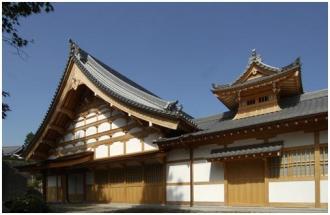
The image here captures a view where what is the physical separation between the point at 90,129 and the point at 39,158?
4761 millimetres

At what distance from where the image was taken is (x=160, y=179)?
52.9 ft

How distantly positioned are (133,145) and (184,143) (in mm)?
3341

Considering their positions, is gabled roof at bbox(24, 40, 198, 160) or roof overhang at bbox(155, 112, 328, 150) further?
gabled roof at bbox(24, 40, 198, 160)

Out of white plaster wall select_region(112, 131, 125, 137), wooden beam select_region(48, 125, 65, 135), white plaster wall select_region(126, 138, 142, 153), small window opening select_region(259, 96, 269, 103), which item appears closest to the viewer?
small window opening select_region(259, 96, 269, 103)

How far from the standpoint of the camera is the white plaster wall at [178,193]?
1502cm

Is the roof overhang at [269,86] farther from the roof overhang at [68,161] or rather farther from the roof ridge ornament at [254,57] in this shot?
the roof overhang at [68,161]

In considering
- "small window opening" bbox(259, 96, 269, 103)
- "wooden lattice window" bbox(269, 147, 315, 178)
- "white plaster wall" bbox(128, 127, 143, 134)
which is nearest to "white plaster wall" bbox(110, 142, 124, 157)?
"white plaster wall" bbox(128, 127, 143, 134)

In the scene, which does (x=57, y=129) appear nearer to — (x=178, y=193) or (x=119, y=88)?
(x=119, y=88)

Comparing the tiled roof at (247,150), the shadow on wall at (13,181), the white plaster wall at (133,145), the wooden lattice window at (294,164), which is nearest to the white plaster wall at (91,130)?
the white plaster wall at (133,145)

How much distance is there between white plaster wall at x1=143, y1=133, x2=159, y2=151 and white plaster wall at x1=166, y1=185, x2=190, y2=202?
71.7 inches

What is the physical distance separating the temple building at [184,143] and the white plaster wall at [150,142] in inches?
1.7

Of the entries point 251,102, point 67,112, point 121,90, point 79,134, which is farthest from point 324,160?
point 67,112

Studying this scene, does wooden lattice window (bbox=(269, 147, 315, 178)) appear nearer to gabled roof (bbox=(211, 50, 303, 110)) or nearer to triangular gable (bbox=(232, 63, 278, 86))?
gabled roof (bbox=(211, 50, 303, 110))

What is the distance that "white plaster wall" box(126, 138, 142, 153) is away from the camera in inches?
670
